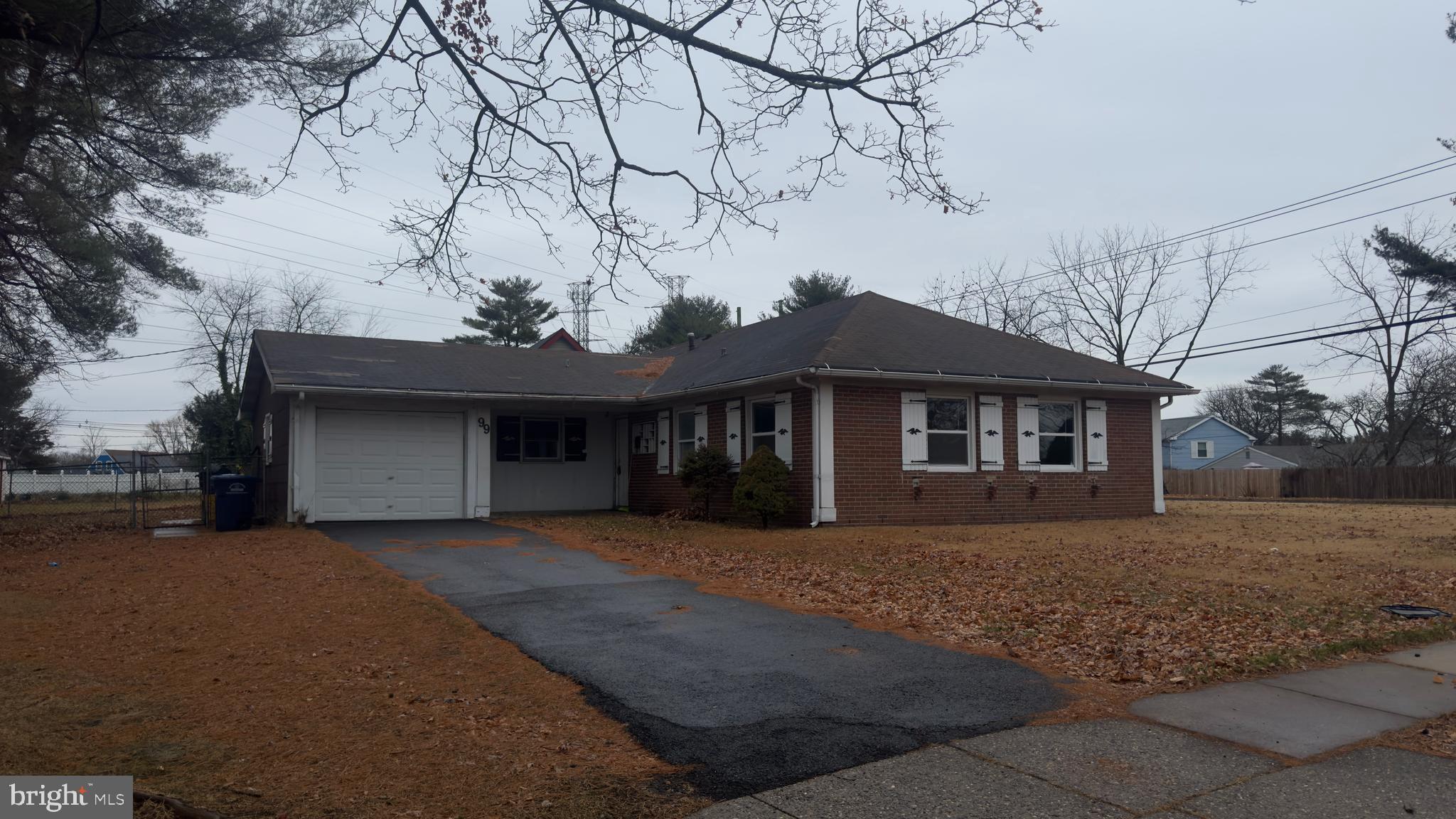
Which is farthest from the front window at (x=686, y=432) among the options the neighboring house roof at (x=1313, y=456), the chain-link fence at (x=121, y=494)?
the neighboring house roof at (x=1313, y=456)

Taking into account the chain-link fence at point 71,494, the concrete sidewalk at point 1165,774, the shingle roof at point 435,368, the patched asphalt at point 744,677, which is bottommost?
the concrete sidewalk at point 1165,774

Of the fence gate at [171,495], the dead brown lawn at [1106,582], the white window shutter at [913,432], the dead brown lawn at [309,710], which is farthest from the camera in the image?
the fence gate at [171,495]

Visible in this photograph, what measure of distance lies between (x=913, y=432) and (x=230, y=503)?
12363 millimetres

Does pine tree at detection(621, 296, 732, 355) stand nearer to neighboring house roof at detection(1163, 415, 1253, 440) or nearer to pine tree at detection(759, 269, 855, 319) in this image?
pine tree at detection(759, 269, 855, 319)

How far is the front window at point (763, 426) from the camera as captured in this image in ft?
55.6

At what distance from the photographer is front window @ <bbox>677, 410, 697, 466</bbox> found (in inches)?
753

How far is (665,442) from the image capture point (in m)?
19.9

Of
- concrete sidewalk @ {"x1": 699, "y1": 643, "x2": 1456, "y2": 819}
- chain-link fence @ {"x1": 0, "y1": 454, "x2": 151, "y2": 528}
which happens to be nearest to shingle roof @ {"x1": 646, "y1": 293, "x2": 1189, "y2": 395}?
concrete sidewalk @ {"x1": 699, "y1": 643, "x2": 1456, "y2": 819}

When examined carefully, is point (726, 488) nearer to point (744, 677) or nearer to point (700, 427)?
point (700, 427)

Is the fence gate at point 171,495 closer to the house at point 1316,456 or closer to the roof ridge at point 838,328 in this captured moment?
the roof ridge at point 838,328

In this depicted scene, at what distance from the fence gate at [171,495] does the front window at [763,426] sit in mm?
10844

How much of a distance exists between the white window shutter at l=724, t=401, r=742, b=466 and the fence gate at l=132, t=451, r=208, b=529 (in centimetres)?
1033

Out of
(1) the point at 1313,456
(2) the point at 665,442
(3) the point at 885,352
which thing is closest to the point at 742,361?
(2) the point at 665,442

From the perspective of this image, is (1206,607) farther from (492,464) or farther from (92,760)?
(492,464)
